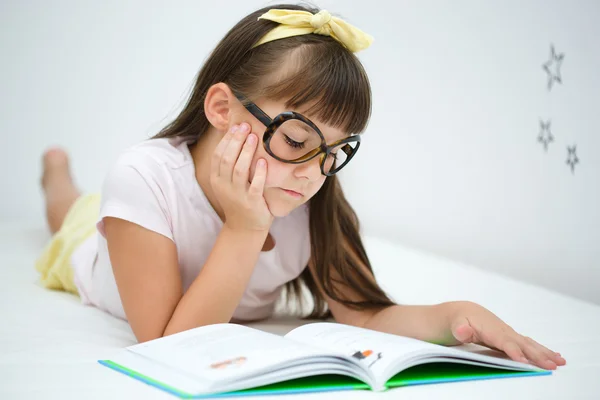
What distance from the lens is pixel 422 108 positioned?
314 cm

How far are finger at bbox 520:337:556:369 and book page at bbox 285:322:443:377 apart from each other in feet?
0.71

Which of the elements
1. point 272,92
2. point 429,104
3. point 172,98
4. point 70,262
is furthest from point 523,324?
point 172,98

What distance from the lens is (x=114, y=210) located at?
55.4 inches

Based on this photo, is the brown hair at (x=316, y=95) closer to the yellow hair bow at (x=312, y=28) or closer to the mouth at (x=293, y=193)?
the yellow hair bow at (x=312, y=28)

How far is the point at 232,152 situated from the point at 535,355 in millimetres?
680

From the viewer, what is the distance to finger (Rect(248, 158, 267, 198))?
1375mm

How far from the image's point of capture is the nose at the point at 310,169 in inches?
53.6

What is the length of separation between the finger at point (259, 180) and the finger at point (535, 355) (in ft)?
1.85

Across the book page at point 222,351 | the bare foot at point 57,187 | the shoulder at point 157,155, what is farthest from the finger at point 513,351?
the bare foot at point 57,187

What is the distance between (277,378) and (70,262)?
1200 millimetres

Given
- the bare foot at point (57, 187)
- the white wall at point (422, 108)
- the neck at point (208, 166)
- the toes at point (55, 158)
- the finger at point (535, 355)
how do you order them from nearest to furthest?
the finger at point (535, 355), the neck at point (208, 166), the white wall at point (422, 108), the bare foot at point (57, 187), the toes at point (55, 158)

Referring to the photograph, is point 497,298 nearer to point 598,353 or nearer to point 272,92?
point 598,353

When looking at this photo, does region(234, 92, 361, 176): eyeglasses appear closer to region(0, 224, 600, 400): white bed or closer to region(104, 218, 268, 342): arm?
region(104, 218, 268, 342): arm

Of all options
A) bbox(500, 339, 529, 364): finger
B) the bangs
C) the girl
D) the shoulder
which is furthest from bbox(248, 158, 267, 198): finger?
bbox(500, 339, 529, 364): finger
